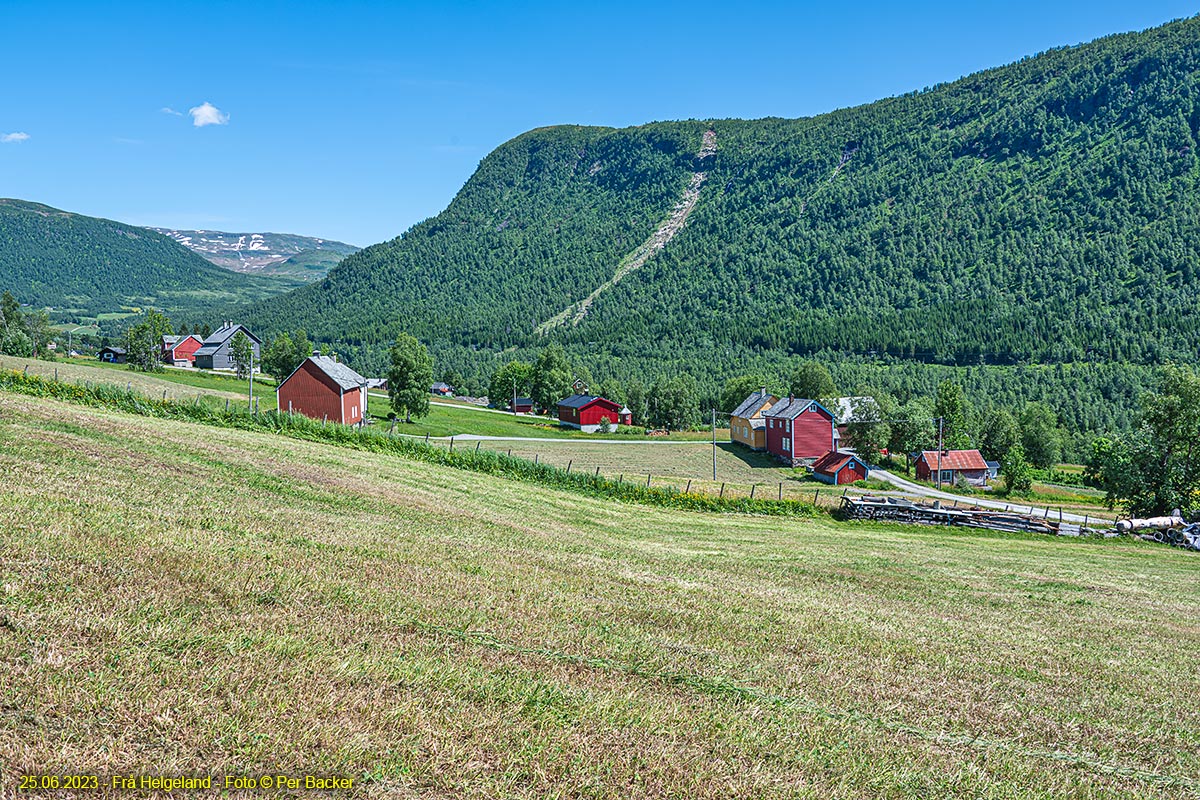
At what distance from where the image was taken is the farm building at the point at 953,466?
8250 centimetres

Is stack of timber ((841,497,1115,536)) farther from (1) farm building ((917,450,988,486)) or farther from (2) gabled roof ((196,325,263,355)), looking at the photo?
(2) gabled roof ((196,325,263,355))

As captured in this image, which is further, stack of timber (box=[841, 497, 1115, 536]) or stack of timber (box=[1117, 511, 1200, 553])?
stack of timber (box=[841, 497, 1115, 536])

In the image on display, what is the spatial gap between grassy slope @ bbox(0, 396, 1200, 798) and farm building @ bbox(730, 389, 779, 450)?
254 feet

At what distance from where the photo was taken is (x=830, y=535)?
104 ft

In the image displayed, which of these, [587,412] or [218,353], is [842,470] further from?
[218,353]

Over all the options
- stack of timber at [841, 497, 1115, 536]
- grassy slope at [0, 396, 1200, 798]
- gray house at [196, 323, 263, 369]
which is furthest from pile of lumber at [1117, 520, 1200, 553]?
gray house at [196, 323, 263, 369]

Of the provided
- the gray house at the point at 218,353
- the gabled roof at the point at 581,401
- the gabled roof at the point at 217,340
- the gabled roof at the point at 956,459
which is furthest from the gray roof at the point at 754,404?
the gabled roof at the point at 217,340

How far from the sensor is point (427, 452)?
38531mm

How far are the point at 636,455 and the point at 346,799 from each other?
75741 mm

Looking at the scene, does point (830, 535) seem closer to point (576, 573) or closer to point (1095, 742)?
point (576, 573)

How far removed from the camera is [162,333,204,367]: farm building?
134 meters

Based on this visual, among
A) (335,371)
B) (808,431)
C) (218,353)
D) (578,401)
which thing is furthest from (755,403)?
(218,353)

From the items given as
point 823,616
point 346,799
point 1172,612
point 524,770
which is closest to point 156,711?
point 346,799

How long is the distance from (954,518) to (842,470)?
114ft
